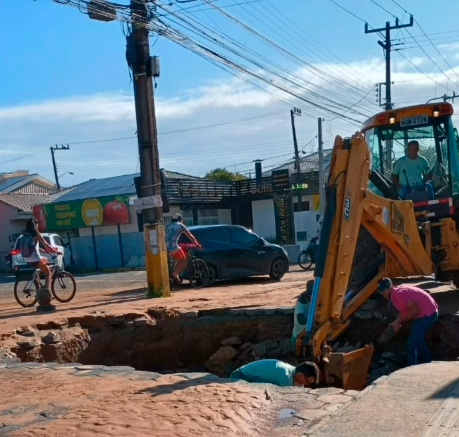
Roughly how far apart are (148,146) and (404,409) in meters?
10.1

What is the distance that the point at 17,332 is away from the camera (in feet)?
37.1

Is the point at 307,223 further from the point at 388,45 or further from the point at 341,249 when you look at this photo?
the point at 341,249

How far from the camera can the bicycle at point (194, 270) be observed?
17672mm

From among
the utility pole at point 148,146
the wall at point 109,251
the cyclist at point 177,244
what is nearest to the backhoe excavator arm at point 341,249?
the utility pole at point 148,146

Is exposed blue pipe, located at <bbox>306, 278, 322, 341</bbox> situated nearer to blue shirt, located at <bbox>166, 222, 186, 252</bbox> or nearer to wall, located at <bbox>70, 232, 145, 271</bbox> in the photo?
blue shirt, located at <bbox>166, 222, 186, 252</bbox>

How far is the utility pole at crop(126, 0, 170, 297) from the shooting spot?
49.1ft

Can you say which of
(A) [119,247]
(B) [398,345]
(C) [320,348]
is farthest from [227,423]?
(A) [119,247]

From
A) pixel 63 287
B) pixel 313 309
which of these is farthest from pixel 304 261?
pixel 313 309

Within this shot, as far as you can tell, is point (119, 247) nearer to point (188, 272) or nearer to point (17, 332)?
point (188, 272)

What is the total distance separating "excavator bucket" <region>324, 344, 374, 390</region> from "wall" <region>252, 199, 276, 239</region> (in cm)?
3165

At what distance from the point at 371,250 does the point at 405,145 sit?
249 cm

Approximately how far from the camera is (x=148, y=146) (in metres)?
15.0

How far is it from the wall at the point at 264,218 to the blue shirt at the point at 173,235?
2258 centimetres

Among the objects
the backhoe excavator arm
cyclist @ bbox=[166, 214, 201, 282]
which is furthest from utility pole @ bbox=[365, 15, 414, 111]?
the backhoe excavator arm
